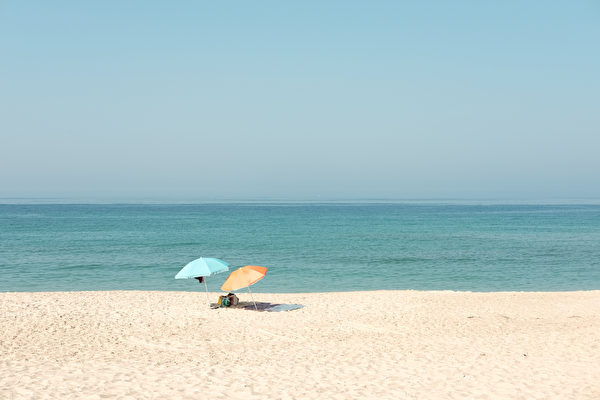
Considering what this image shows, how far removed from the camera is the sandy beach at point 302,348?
9.72 m

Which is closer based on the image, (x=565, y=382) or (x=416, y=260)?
(x=565, y=382)

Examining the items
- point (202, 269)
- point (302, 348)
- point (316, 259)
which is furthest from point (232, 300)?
point (316, 259)

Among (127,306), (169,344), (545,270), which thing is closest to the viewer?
(169,344)

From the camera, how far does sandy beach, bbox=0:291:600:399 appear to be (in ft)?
31.9

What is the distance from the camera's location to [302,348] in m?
13.2

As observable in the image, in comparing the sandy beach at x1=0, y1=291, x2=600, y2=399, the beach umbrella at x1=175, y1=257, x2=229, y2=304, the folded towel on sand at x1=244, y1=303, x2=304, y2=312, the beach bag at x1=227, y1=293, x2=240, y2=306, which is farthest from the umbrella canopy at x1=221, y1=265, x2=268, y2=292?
the folded towel on sand at x1=244, y1=303, x2=304, y2=312

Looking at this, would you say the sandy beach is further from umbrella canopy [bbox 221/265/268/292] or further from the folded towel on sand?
umbrella canopy [bbox 221/265/268/292]

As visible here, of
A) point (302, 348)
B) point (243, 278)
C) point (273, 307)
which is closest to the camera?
point (302, 348)

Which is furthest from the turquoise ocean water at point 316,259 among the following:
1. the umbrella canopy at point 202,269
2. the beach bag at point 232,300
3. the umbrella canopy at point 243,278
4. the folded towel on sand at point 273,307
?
the umbrella canopy at point 243,278

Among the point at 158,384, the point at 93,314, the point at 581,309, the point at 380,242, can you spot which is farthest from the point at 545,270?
the point at 158,384

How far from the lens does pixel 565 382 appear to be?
1012 centimetres

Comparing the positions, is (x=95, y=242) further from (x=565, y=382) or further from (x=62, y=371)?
(x=565, y=382)

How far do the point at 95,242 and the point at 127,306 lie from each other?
32.6m

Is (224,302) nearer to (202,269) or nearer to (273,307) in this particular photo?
(202,269)
